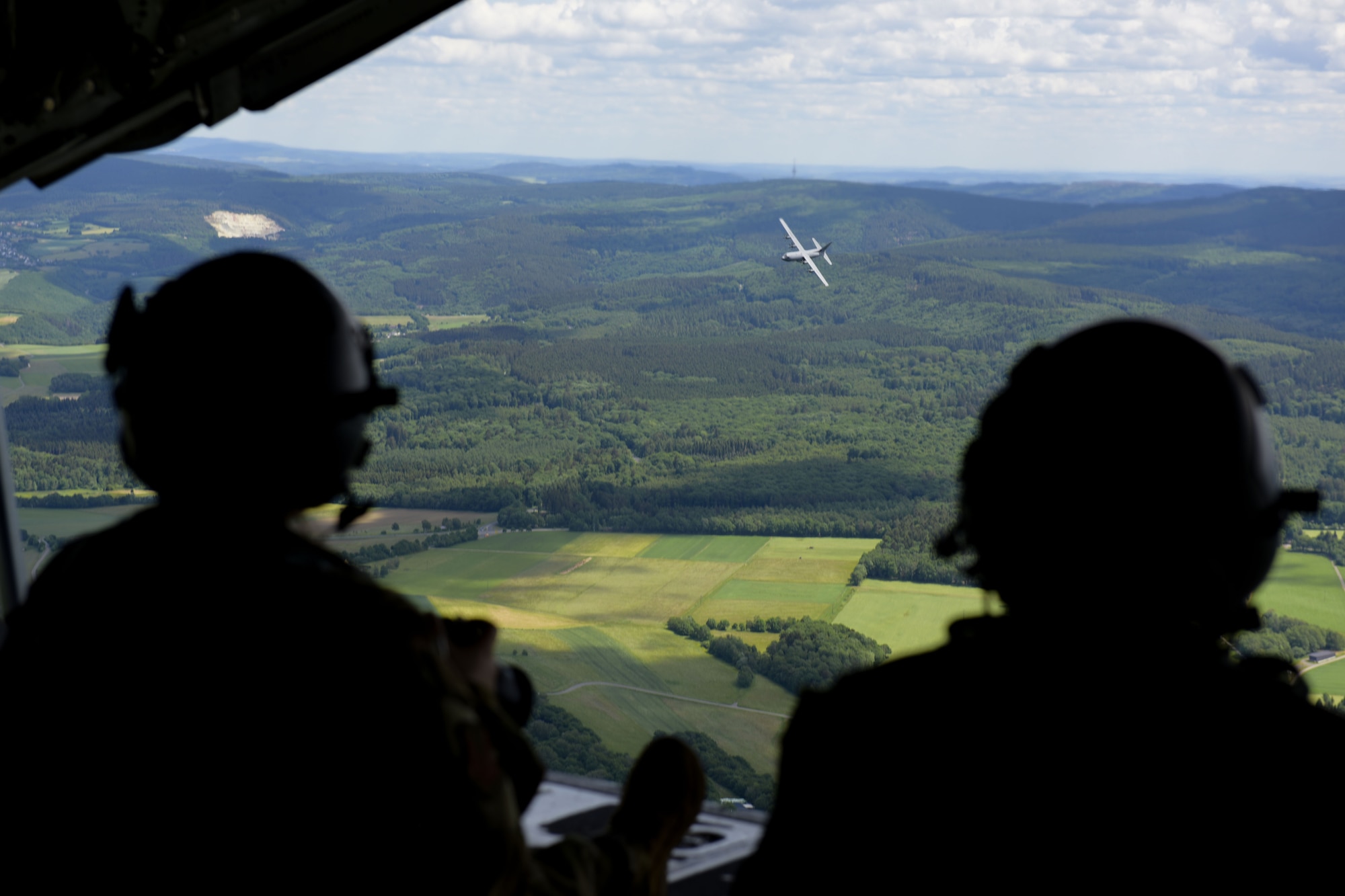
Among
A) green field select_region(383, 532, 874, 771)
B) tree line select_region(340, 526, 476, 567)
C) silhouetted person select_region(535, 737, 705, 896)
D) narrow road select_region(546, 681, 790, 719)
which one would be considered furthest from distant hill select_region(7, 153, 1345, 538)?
silhouetted person select_region(535, 737, 705, 896)

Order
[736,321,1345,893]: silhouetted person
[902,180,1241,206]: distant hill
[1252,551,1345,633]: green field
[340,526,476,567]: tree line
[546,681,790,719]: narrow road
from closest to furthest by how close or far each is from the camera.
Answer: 1. [736,321,1345,893]: silhouetted person
2. [1252,551,1345,633]: green field
3. [546,681,790,719]: narrow road
4. [340,526,476,567]: tree line
5. [902,180,1241,206]: distant hill

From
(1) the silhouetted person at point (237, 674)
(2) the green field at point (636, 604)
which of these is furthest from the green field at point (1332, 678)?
(1) the silhouetted person at point (237, 674)

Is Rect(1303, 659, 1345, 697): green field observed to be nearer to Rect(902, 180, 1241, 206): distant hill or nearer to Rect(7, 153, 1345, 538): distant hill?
Rect(7, 153, 1345, 538): distant hill

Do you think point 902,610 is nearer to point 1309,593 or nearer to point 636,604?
point 636,604

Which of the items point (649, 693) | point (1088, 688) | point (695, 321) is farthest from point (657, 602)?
point (695, 321)

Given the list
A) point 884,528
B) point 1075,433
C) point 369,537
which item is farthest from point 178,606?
point 884,528

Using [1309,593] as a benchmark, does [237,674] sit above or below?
above
